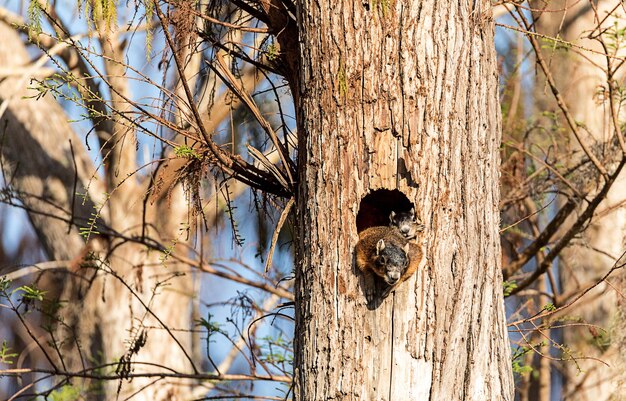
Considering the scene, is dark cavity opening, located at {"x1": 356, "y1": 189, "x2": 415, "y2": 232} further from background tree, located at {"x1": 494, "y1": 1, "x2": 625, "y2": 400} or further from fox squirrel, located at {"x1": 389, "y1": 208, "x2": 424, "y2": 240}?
background tree, located at {"x1": 494, "y1": 1, "x2": 625, "y2": 400}

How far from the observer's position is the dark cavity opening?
3251mm

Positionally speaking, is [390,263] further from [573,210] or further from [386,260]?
[573,210]

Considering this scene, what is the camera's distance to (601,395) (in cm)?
652

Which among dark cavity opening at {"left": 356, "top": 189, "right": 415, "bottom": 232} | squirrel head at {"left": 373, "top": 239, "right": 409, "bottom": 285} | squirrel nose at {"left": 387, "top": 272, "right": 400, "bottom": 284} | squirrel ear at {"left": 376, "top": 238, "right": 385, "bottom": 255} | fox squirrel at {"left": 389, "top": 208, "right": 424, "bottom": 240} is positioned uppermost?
dark cavity opening at {"left": 356, "top": 189, "right": 415, "bottom": 232}

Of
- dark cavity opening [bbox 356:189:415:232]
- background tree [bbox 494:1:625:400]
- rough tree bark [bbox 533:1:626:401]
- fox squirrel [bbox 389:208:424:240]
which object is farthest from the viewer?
rough tree bark [bbox 533:1:626:401]

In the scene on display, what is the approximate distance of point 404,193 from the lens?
2.94 m

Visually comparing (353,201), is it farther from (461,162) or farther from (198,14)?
(198,14)

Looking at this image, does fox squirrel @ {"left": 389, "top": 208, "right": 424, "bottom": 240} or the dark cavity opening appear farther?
the dark cavity opening

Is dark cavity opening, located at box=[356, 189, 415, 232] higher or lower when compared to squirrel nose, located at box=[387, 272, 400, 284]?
higher

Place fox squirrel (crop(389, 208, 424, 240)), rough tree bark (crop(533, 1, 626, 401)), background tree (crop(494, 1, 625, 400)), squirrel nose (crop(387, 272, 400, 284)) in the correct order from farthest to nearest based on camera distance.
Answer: rough tree bark (crop(533, 1, 626, 401))
background tree (crop(494, 1, 625, 400))
fox squirrel (crop(389, 208, 424, 240))
squirrel nose (crop(387, 272, 400, 284))

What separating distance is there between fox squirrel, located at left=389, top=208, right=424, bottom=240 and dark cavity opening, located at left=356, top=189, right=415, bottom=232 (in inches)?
1.5

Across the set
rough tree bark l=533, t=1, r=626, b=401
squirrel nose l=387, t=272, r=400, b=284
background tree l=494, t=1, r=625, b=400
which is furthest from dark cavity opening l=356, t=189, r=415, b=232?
rough tree bark l=533, t=1, r=626, b=401

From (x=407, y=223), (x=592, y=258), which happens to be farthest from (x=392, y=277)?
(x=592, y=258)

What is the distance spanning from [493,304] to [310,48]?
117cm
